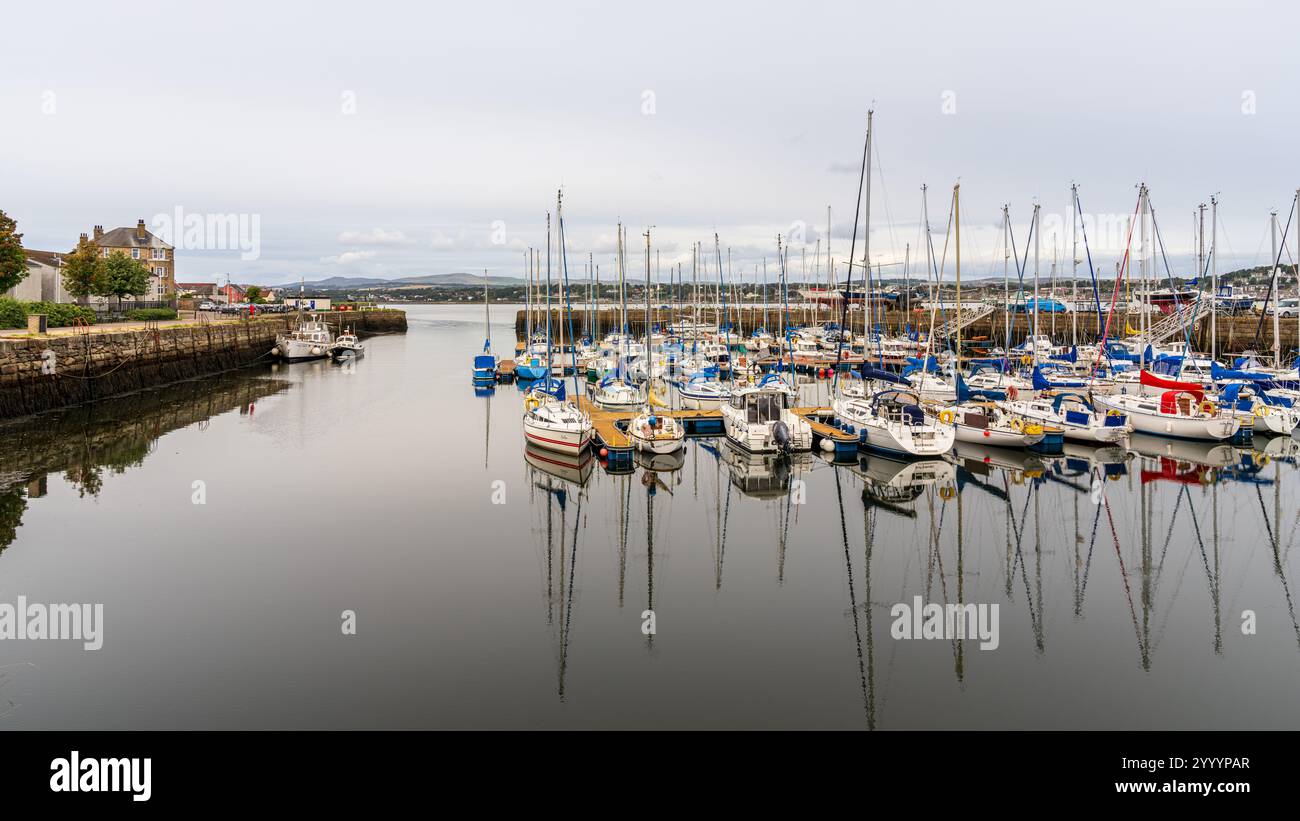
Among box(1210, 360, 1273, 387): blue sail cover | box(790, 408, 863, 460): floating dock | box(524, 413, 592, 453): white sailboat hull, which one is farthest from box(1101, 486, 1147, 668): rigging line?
box(1210, 360, 1273, 387): blue sail cover

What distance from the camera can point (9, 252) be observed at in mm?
45938

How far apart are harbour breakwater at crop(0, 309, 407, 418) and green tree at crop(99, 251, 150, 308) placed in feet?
20.2

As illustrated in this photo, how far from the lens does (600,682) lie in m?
13.5

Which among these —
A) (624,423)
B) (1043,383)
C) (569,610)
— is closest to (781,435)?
(624,423)

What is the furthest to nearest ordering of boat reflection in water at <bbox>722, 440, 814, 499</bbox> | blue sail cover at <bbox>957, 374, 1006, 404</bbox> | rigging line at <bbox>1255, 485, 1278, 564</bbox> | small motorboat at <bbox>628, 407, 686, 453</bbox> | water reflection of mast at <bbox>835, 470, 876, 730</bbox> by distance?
blue sail cover at <bbox>957, 374, 1006, 404</bbox>, small motorboat at <bbox>628, 407, 686, 453</bbox>, boat reflection in water at <bbox>722, 440, 814, 499</bbox>, rigging line at <bbox>1255, 485, 1278, 564</bbox>, water reflection of mast at <bbox>835, 470, 876, 730</bbox>

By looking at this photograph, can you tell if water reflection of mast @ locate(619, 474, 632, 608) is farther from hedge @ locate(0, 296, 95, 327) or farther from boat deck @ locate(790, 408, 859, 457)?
hedge @ locate(0, 296, 95, 327)

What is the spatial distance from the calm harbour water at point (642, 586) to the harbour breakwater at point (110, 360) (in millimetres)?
7622

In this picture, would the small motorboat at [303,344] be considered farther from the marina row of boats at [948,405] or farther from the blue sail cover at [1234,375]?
the blue sail cover at [1234,375]

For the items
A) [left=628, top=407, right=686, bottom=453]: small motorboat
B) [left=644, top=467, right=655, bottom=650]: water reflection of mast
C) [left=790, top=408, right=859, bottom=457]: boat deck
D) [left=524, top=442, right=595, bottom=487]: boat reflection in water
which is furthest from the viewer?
[left=790, top=408, right=859, bottom=457]: boat deck

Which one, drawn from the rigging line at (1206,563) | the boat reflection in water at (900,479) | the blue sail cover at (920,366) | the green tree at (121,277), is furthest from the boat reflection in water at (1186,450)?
the green tree at (121,277)

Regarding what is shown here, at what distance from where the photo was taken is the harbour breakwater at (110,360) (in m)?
38.1

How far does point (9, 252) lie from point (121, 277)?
17768mm

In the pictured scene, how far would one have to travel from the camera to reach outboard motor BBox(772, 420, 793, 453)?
103ft
